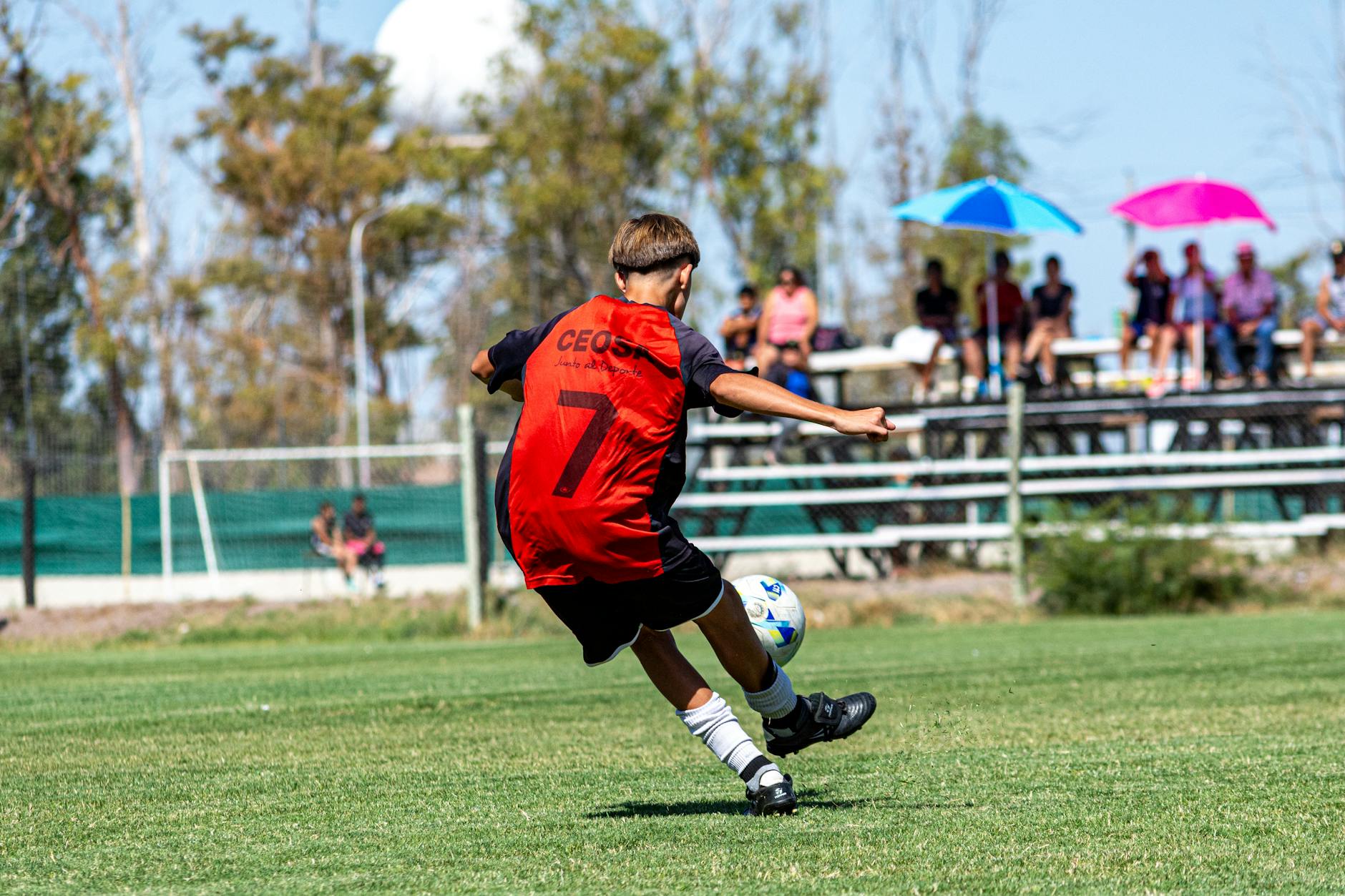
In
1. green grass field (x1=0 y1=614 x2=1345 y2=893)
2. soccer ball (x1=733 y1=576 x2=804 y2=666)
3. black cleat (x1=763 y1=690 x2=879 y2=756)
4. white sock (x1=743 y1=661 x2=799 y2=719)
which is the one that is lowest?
green grass field (x1=0 y1=614 x2=1345 y2=893)

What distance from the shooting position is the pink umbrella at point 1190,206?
16.0 metres

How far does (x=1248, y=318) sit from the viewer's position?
16.6 meters

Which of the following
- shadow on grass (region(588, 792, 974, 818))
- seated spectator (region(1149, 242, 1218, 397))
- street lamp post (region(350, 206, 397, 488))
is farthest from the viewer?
street lamp post (region(350, 206, 397, 488))

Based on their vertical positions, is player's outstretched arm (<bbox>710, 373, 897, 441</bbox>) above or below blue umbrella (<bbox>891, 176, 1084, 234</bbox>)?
below

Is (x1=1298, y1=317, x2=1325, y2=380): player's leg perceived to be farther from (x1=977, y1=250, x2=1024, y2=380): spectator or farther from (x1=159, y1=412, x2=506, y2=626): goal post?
(x1=159, y1=412, x2=506, y2=626): goal post

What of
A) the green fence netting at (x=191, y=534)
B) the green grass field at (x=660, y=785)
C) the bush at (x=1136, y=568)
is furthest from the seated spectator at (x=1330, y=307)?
the green fence netting at (x=191, y=534)

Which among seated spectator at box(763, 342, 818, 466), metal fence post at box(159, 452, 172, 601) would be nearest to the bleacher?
seated spectator at box(763, 342, 818, 466)

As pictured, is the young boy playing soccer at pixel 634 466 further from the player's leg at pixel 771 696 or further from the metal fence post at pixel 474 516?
the metal fence post at pixel 474 516

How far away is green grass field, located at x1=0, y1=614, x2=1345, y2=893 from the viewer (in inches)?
139

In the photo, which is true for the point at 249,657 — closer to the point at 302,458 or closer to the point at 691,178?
the point at 302,458

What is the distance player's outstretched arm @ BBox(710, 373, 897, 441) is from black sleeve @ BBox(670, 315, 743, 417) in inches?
1.0

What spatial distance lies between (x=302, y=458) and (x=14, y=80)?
1442 cm

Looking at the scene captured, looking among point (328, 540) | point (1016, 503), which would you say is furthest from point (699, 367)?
point (328, 540)

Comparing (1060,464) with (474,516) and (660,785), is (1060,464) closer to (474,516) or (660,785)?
(474,516)
